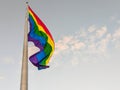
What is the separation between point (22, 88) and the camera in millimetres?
12328

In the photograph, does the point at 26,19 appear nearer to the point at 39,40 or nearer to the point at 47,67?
the point at 39,40

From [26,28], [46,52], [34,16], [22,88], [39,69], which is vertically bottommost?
[22,88]

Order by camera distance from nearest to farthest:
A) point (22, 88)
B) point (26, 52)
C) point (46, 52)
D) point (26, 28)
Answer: point (22, 88), point (26, 52), point (26, 28), point (46, 52)

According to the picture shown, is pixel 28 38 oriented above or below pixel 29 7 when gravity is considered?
below

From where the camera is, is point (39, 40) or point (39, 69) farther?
point (39, 40)

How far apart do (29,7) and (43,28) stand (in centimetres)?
149

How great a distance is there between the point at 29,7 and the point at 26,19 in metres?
1.30

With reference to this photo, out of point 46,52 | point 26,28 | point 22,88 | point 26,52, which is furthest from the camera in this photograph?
point 46,52

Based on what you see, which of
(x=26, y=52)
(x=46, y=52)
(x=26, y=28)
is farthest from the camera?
(x=46, y=52)

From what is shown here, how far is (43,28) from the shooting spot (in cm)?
1595

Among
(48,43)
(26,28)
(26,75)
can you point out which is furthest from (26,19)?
(26,75)

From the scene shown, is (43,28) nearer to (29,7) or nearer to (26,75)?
(29,7)

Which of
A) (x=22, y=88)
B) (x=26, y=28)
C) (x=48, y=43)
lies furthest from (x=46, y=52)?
(x=22, y=88)

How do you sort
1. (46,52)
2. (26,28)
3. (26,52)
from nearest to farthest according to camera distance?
(26,52), (26,28), (46,52)
